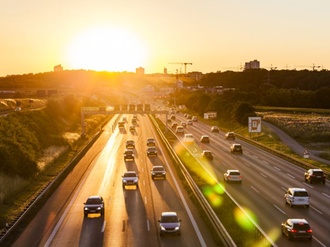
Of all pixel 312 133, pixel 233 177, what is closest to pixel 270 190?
pixel 233 177

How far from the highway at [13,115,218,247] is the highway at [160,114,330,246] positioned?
401 centimetres

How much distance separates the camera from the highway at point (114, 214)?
28984mm

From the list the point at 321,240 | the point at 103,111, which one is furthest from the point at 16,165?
the point at 103,111

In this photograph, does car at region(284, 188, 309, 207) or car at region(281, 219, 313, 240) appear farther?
car at region(284, 188, 309, 207)

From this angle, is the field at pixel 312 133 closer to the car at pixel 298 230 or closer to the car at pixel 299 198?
the car at pixel 299 198

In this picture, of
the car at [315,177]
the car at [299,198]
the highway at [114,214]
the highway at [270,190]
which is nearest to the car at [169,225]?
→ the highway at [114,214]

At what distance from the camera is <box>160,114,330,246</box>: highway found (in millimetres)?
30930

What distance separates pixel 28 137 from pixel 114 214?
1478 inches

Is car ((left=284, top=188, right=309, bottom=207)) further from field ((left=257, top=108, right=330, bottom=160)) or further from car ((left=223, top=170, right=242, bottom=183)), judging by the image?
field ((left=257, top=108, right=330, bottom=160))

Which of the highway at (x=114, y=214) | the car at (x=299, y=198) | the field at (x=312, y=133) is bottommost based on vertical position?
the field at (x=312, y=133)

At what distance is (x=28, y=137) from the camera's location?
6969cm

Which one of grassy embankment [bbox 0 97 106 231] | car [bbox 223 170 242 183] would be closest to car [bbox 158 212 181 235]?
grassy embankment [bbox 0 97 106 231]

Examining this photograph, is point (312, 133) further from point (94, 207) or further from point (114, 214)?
point (94, 207)

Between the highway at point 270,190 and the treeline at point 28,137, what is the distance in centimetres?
1942
